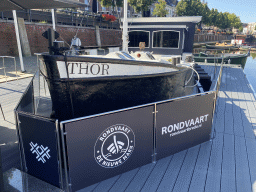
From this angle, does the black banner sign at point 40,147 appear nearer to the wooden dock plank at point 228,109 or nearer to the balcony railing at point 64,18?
the wooden dock plank at point 228,109

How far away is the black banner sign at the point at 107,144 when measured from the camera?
120 inches

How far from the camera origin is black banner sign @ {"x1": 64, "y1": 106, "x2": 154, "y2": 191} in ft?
9.97

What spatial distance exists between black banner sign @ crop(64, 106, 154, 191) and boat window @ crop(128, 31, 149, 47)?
330 inches

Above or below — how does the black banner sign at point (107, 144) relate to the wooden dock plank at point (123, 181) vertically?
above

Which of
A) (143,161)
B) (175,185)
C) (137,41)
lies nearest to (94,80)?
(143,161)

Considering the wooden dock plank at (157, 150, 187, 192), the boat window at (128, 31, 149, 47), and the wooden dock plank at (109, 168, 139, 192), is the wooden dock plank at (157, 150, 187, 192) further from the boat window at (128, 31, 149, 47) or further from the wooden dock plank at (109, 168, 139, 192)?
the boat window at (128, 31, 149, 47)

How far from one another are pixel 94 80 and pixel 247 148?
12.6ft

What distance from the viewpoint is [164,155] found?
13.8 ft

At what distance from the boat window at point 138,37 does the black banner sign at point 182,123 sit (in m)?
Answer: 7.55

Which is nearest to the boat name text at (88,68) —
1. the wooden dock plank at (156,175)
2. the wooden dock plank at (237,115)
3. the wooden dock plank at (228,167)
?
the wooden dock plank at (156,175)

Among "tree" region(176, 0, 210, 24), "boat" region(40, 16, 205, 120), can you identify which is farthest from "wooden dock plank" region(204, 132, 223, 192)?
"tree" region(176, 0, 210, 24)

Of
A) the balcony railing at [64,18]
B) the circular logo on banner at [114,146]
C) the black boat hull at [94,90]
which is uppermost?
the balcony railing at [64,18]

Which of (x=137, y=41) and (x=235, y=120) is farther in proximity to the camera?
(x=137, y=41)

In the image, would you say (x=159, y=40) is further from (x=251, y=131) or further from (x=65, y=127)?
(x=65, y=127)
